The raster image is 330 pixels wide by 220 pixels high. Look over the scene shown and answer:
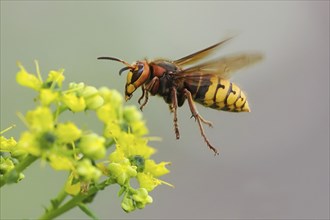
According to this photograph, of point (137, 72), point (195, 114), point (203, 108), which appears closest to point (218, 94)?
point (195, 114)

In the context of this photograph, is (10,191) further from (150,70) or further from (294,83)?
(294,83)

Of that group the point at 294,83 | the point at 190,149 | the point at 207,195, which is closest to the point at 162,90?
the point at 207,195

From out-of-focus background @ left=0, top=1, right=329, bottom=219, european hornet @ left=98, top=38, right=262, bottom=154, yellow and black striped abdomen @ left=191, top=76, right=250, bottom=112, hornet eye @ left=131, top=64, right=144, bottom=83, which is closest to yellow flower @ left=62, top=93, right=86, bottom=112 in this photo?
hornet eye @ left=131, top=64, right=144, bottom=83

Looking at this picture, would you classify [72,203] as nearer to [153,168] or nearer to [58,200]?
Answer: [58,200]

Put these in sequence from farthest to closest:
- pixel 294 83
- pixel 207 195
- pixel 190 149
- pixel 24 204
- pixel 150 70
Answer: pixel 294 83
pixel 190 149
pixel 207 195
pixel 24 204
pixel 150 70

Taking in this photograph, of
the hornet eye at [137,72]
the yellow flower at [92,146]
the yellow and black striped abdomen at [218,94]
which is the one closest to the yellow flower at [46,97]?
the yellow flower at [92,146]

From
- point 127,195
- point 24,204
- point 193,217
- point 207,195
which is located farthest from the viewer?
point 207,195
